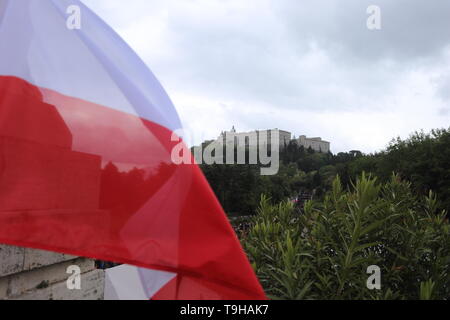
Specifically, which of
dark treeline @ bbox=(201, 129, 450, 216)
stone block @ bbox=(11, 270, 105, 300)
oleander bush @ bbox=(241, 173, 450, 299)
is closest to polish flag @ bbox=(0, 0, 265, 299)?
stone block @ bbox=(11, 270, 105, 300)

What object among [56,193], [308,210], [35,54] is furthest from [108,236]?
[308,210]

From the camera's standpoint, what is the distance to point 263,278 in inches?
136

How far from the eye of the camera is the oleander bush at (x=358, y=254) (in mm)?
3016

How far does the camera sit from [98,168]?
2.09m

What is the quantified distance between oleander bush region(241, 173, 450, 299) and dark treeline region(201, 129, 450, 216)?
1064 mm

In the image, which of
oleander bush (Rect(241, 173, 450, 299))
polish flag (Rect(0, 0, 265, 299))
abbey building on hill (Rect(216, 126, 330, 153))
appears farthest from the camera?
abbey building on hill (Rect(216, 126, 330, 153))

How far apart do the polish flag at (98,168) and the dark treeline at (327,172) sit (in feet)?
10.7

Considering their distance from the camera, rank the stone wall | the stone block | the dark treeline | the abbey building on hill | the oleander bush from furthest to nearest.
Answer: the abbey building on hill
the dark treeline
the oleander bush
the stone block
the stone wall

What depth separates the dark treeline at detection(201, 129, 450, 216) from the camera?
3466cm

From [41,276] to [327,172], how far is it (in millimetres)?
104797

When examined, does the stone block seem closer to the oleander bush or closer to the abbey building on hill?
the oleander bush

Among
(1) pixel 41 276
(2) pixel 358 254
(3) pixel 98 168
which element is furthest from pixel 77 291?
(2) pixel 358 254

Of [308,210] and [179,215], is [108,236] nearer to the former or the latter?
[179,215]

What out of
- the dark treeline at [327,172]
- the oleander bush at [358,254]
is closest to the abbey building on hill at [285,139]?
the dark treeline at [327,172]
